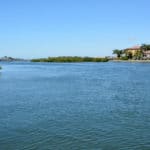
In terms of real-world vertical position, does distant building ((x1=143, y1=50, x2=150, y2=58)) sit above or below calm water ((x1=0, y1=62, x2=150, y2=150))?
above

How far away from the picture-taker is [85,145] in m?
14.9

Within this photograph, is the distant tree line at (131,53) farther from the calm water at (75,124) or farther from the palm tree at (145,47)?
the calm water at (75,124)

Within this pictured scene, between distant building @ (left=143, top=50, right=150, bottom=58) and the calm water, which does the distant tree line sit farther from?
the calm water

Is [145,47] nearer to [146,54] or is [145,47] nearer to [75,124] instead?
[146,54]

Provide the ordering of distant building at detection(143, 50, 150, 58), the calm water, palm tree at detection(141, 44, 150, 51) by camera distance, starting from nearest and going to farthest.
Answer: the calm water, palm tree at detection(141, 44, 150, 51), distant building at detection(143, 50, 150, 58)

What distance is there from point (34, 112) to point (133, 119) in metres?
6.23

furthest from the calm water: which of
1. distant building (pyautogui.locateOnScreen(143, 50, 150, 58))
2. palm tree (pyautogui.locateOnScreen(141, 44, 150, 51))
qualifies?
distant building (pyautogui.locateOnScreen(143, 50, 150, 58))

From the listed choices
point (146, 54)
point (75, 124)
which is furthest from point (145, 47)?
point (75, 124)

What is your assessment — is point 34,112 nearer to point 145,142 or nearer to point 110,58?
point 145,142

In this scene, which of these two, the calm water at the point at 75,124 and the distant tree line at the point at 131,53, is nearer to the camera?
the calm water at the point at 75,124

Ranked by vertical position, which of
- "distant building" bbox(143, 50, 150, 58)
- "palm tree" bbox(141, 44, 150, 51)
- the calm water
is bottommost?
the calm water

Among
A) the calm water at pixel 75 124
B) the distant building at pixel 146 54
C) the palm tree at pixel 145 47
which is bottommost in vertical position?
the calm water at pixel 75 124

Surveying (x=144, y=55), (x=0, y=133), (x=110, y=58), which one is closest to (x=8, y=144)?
(x=0, y=133)

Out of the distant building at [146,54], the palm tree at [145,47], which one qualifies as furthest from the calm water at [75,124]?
the distant building at [146,54]
